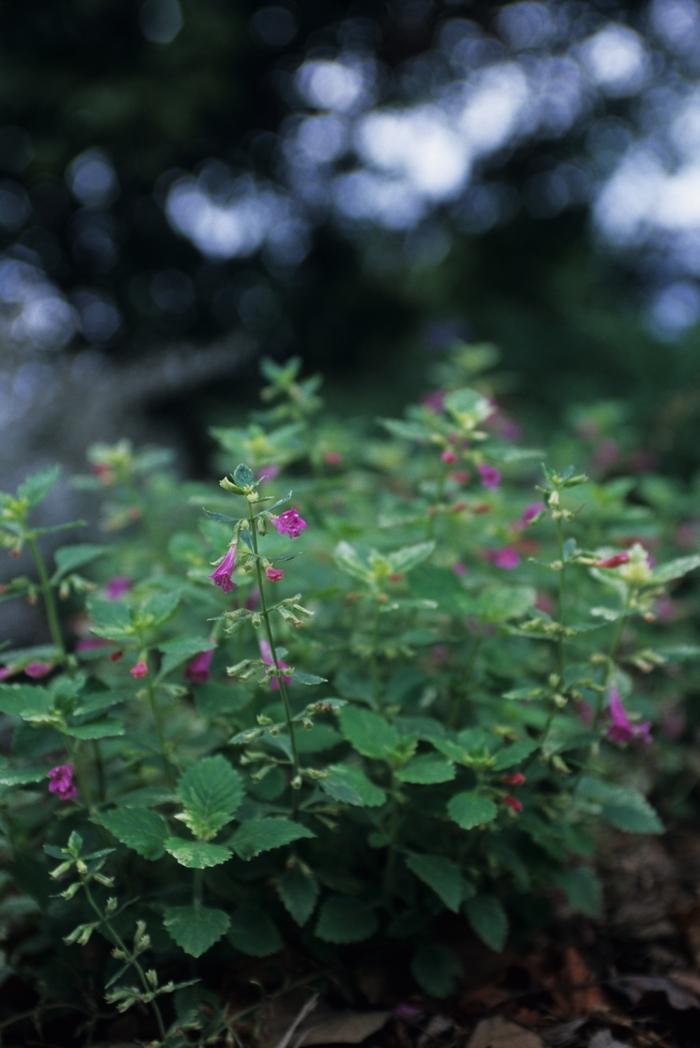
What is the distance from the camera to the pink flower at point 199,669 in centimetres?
153

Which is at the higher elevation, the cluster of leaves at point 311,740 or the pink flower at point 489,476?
the pink flower at point 489,476

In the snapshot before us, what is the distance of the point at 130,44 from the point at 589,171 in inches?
122

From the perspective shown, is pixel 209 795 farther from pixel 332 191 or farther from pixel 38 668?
pixel 332 191

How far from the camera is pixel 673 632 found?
2770 mm

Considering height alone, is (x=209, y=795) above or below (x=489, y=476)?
below

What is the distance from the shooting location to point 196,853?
1.22m

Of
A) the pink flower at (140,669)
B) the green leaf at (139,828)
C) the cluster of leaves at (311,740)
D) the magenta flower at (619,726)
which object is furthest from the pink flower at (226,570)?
the magenta flower at (619,726)

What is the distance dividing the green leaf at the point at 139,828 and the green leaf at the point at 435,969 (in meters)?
0.49

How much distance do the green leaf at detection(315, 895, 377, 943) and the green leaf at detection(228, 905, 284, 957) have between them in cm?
7

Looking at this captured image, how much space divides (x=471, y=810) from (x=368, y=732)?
0.63ft

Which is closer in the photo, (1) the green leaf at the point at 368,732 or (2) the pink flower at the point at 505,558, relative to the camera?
(1) the green leaf at the point at 368,732

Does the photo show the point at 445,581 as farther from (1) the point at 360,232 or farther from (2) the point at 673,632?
(1) the point at 360,232

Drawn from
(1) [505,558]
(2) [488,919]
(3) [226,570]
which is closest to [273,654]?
(3) [226,570]

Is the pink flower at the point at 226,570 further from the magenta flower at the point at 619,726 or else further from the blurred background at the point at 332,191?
the blurred background at the point at 332,191
